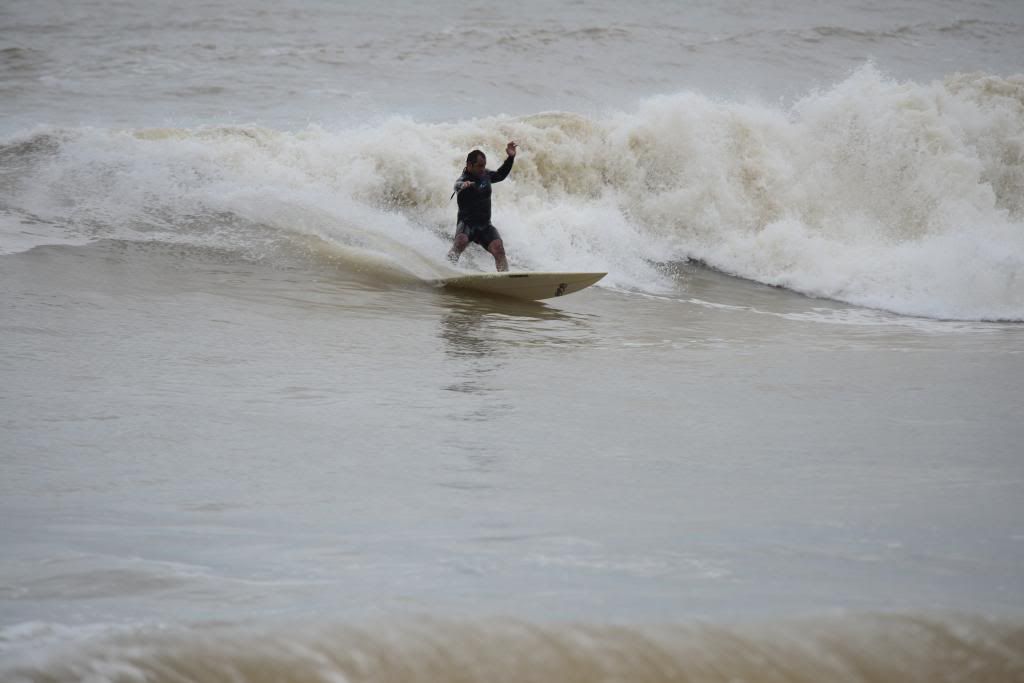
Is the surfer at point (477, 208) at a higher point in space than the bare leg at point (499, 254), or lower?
higher

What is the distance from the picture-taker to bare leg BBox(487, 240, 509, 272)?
11.0 meters

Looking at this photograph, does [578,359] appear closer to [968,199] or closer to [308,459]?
[308,459]

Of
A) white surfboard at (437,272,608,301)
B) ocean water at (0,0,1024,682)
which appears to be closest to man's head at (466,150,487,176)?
ocean water at (0,0,1024,682)

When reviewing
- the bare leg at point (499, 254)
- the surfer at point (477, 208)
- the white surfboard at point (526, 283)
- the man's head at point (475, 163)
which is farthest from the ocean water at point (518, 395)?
the man's head at point (475, 163)

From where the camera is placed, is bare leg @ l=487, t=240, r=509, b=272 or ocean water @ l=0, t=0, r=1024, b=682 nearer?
ocean water @ l=0, t=0, r=1024, b=682

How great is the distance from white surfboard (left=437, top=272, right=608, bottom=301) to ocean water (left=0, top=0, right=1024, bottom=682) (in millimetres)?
184

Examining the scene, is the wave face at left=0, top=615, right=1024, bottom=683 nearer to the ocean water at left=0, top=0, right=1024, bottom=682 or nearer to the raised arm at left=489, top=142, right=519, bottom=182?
the ocean water at left=0, top=0, right=1024, bottom=682

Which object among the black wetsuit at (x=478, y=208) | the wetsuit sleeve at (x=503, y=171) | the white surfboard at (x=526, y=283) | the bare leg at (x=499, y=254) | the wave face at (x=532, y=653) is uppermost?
the wetsuit sleeve at (x=503, y=171)

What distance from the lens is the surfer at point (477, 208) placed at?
11.1m

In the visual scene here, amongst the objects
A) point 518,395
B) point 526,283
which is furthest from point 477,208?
point 518,395

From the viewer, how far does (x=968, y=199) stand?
16.2m

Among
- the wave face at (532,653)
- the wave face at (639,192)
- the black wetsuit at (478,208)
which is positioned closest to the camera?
the wave face at (532,653)

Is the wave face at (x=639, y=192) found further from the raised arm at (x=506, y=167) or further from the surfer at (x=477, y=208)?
the raised arm at (x=506, y=167)

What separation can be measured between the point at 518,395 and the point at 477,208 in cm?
505
